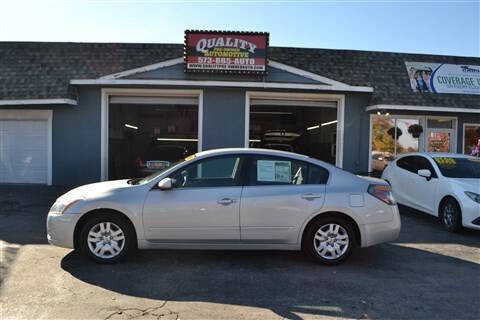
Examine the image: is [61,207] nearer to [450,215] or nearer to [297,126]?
[450,215]

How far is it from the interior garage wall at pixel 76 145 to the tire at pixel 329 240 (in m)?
9.23

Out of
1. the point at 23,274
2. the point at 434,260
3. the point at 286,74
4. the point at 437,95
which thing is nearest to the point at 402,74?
the point at 437,95

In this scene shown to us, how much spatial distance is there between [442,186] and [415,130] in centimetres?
641

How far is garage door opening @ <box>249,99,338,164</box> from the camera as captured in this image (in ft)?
48.5

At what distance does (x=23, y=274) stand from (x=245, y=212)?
2.87 m

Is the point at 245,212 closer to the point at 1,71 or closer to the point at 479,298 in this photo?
the point at 479,298

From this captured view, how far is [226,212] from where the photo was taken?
5883mm

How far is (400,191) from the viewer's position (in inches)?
416

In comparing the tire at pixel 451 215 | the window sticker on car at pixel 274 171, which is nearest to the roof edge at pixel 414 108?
the tire at pixel 451 215

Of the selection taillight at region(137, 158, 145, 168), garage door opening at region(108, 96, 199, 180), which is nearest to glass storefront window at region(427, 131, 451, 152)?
garage door opening at region(108, 96, 199, 180)

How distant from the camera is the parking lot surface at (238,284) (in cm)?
447

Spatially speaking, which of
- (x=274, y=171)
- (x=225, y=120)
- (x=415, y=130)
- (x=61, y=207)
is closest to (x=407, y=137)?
(x=415, y=130)

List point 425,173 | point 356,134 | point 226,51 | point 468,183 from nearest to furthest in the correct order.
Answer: point 468,183
point 425,173
point 226,51
point 356,134

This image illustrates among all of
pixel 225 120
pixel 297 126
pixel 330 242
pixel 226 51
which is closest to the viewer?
pixel 330 242
